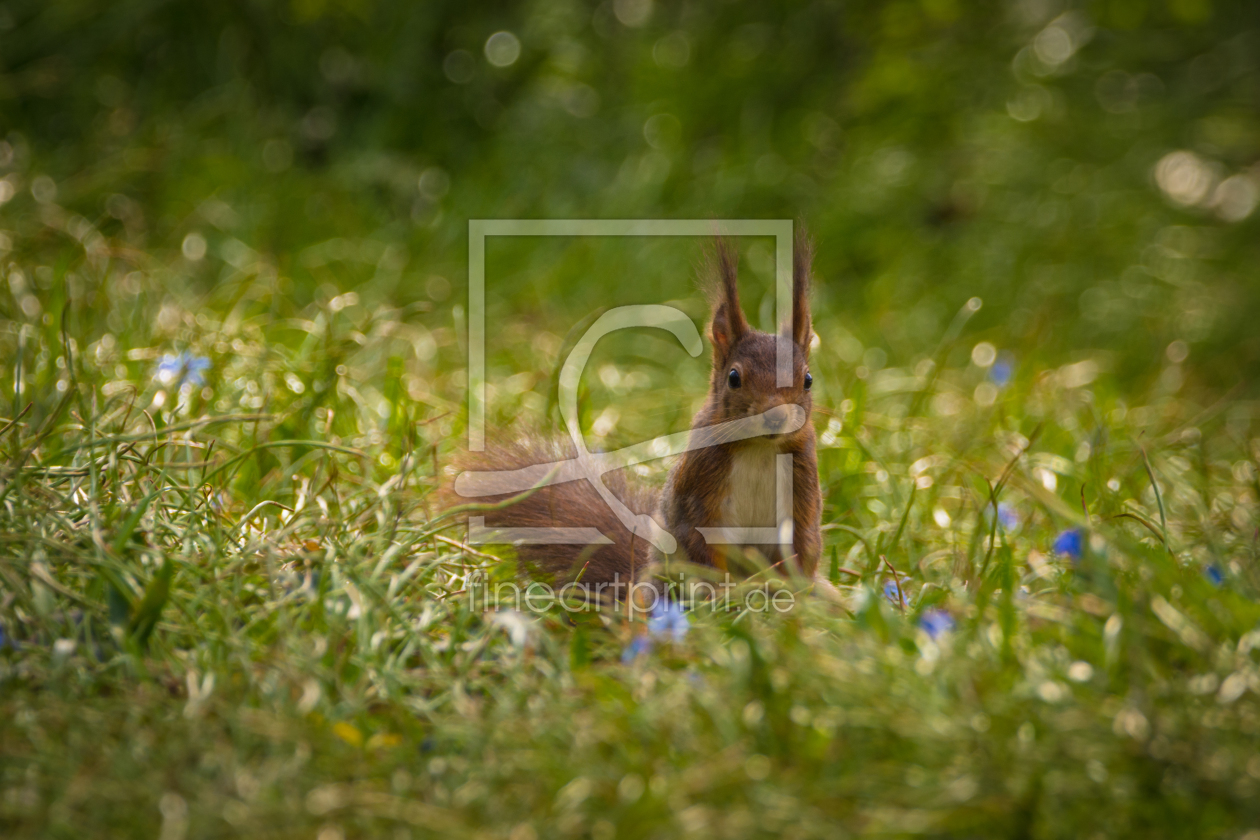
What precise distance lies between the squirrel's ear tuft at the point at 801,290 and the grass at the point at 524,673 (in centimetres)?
51

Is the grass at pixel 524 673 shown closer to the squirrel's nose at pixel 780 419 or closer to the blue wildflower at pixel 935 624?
Answer: the blue wildflower at pixel 935 624

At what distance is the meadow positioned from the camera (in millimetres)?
1496

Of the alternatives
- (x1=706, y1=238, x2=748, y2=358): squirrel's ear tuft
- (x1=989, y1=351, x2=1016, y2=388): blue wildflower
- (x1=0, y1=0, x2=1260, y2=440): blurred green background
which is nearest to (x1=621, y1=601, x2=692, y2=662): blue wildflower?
(x1=706, y1=238, x2=748, y2=358): squirrel's ear tuft

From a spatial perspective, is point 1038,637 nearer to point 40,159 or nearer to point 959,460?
point 959,460

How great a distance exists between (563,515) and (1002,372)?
1688 mm

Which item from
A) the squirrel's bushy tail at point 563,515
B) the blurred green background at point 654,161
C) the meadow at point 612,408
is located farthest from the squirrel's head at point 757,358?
the blurred green background at point 654,161

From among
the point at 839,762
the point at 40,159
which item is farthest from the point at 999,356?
the point at 40,159

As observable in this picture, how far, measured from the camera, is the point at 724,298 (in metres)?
2.39

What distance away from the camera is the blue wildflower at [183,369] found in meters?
2.71

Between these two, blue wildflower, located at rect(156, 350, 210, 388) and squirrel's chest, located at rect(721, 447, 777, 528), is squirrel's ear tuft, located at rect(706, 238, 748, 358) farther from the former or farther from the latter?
blue wildflower, located at rect(156, 350, 210, 388)

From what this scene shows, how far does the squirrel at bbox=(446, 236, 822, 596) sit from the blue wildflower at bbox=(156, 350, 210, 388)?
0.83m

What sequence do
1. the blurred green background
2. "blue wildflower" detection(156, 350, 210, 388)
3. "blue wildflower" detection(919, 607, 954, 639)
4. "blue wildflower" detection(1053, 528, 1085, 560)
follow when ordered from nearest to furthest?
"blue wildflower" detection(919, 607, 954, 639) < "blue wildflower" detection(1053, 528, 1085, 560) < "blue wildflower" detection(156, 350, 210, 388) < the blurred green background

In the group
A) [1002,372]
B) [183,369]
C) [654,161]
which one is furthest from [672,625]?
[654,161]

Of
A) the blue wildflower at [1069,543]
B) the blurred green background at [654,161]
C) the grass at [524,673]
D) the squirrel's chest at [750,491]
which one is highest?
the blurred green background at [654,161]
